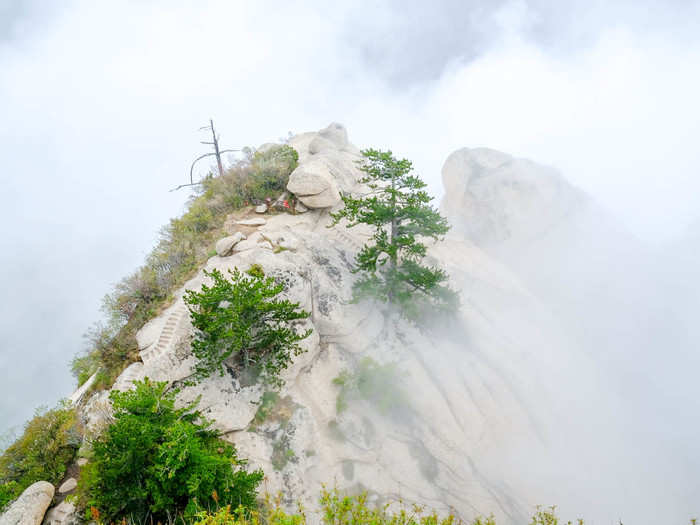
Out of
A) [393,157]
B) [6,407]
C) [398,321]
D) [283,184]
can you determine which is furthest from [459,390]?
[6,407]

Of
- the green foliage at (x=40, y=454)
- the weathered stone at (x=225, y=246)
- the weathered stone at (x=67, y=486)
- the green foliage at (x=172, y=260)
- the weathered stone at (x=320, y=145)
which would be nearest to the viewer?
the weathered stone at (x=67, y=486)

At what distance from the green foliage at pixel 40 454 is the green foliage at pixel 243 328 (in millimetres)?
4709

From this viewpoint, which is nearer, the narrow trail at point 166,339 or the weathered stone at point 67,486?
the weathered stone at point 67,486

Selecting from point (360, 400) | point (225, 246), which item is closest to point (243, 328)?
point (225, 246)

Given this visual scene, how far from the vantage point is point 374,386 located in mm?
17781

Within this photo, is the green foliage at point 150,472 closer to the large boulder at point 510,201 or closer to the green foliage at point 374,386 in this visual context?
the green foliage at point 374,386

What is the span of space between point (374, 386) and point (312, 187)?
12899 mm

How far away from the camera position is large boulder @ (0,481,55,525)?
423 inches

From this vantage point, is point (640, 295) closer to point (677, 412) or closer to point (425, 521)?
point (677, 412)

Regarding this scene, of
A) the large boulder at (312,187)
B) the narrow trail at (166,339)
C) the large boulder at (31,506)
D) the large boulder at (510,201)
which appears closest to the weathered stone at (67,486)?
the large boulder at (31,506)

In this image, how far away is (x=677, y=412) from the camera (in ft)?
94.4

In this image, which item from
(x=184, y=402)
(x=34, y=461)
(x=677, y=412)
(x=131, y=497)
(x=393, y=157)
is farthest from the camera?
(x=677, y=412)

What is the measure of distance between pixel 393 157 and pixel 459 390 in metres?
13.2

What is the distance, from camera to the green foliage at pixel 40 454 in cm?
1208
